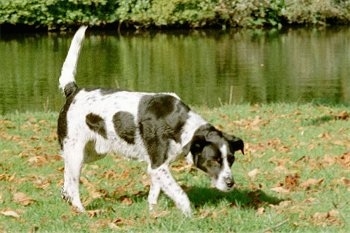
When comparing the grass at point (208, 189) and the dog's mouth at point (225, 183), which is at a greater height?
the dog's mouth at point (225, 183)

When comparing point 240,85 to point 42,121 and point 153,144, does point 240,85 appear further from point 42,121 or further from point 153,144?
point 153,144

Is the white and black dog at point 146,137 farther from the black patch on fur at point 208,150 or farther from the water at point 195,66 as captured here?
→ the water at point 195,66

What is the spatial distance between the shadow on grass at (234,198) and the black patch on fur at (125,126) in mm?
1010

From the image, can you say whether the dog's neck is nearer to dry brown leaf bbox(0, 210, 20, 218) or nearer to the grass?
the grass

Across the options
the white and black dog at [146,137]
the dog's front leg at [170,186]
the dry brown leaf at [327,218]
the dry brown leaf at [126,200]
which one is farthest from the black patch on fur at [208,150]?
the dry brown leaf at [126,200]

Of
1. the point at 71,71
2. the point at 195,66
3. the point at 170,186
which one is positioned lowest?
the point at 195,66

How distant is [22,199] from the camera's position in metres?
8.34

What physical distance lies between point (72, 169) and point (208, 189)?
1557mm

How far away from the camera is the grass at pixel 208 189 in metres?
7.29

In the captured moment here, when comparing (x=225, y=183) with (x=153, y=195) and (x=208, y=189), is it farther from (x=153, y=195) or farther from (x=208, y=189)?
(x=208, y=189)

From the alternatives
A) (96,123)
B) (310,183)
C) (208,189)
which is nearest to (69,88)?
(96,123)

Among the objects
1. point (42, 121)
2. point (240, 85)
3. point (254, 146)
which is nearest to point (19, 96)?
point (240, 85)

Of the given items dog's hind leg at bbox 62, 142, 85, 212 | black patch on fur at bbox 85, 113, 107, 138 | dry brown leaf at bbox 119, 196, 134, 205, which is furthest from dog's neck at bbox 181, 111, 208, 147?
dog's hind leg at bbox 62, 142, 85, 212

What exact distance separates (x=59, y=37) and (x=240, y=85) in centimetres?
2598
